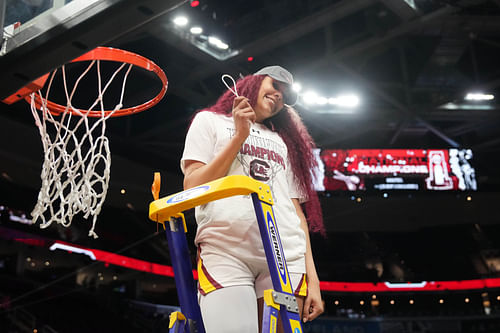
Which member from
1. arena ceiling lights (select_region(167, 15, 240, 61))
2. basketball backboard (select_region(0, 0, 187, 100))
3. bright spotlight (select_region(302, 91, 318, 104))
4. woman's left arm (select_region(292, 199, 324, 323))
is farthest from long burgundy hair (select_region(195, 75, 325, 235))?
bright spotlight (select_region(302, 91, 318, 104))

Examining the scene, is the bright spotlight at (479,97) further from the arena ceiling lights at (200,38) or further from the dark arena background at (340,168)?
the arena ceiling lights at (200,38)

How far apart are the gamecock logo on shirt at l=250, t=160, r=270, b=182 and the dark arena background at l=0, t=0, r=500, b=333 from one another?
4.68m

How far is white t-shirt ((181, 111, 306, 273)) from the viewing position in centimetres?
164

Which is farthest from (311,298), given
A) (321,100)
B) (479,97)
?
(479,97)

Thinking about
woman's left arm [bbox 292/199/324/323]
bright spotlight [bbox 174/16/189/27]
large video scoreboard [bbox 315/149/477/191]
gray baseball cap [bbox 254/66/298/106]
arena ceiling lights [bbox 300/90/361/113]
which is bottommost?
woman's left arm [bbox 292/199/324/323]

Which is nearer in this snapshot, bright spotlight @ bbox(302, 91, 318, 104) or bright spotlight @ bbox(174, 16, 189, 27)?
bright spotlight @ bbox(174, 16, 189, 27)

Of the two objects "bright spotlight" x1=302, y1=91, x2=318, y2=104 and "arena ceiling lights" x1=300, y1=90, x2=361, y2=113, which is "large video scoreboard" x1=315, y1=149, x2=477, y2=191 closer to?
"arena ceiling lights" x1=300, y1=90, x2=361, y2=113

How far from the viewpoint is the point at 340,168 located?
33.4 ft

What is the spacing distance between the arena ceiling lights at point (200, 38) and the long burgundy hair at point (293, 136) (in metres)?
5.34

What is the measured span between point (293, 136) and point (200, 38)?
600cm

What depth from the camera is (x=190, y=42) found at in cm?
757

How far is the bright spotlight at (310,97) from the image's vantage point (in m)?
9.67

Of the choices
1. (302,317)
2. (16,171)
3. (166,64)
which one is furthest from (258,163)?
(16,171)

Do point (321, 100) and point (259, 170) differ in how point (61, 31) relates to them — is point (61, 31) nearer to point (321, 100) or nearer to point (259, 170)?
point (259, 170)
